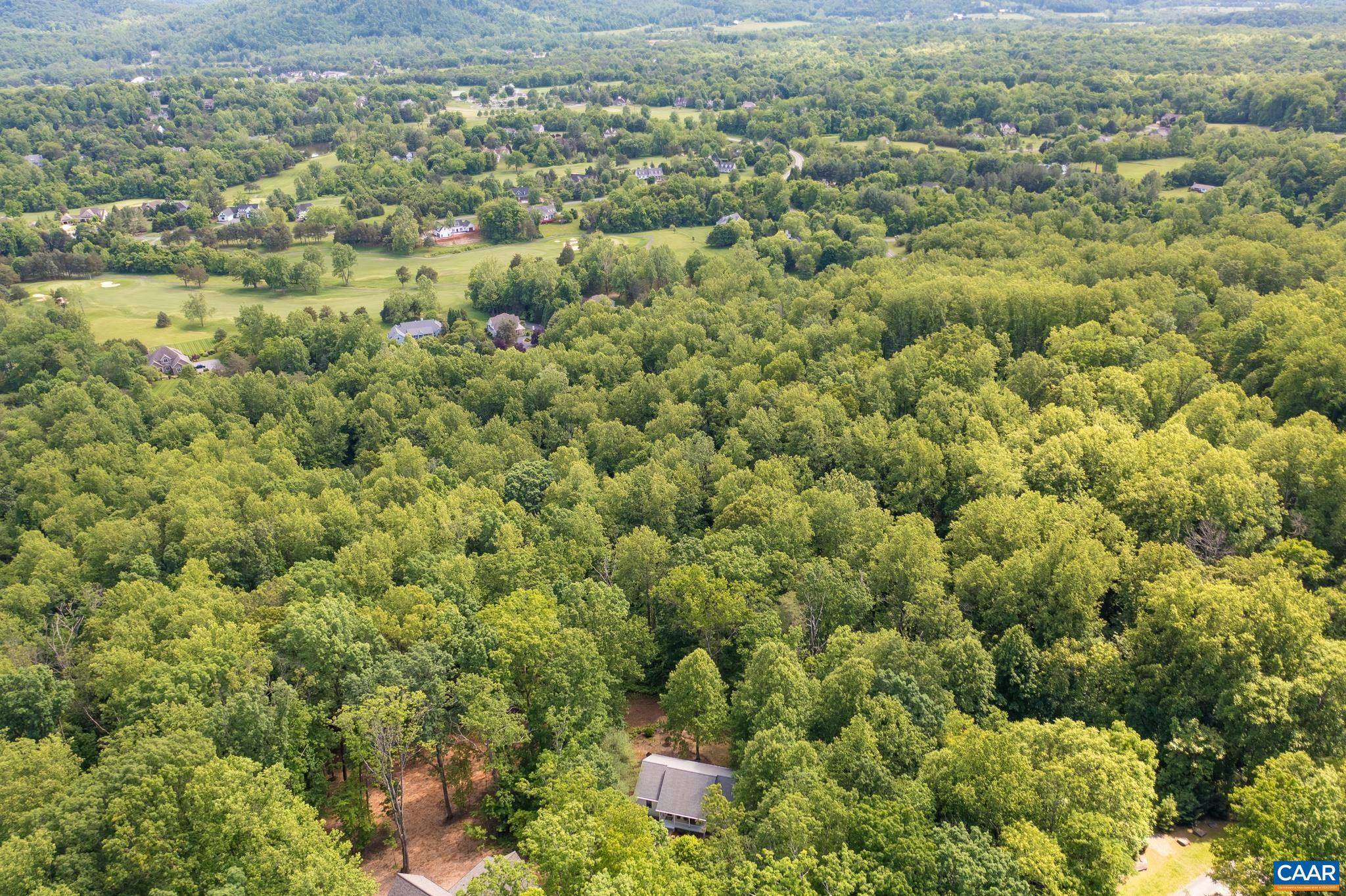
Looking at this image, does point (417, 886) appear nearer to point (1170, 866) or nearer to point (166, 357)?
point (1170, 866)

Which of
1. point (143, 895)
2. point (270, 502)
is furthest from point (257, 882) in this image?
point (270, 502)

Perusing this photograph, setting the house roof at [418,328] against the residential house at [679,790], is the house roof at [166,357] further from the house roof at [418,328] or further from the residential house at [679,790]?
the residential house at [679,790]

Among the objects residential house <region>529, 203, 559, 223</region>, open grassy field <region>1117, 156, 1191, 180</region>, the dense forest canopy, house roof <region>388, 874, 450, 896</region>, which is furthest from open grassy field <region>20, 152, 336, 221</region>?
house roof <region>388, 874, 450, 896</region>

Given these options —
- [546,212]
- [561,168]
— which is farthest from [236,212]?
[561,168]

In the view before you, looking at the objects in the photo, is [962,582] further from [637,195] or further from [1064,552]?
[637,195]

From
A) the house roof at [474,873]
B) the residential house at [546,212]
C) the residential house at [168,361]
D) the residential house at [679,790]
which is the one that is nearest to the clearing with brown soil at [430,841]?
the house roof at [474,873]

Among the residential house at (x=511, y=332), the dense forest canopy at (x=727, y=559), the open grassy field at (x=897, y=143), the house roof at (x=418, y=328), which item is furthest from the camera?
the open grassy field at (x=897, y=143)
